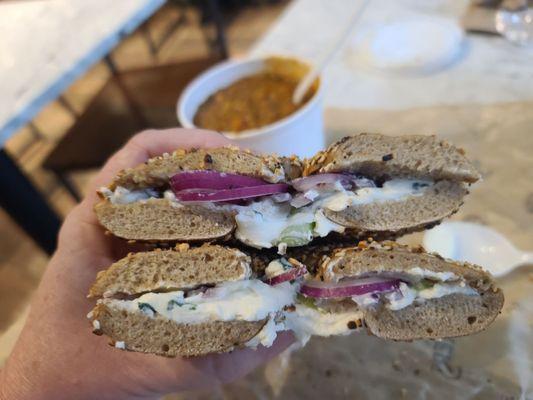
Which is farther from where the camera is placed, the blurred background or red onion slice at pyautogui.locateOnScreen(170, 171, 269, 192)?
the blurred background

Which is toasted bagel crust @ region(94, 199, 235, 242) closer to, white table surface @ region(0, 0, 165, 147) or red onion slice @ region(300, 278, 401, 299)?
red onion slice @ region(300, 278, 401, 299)

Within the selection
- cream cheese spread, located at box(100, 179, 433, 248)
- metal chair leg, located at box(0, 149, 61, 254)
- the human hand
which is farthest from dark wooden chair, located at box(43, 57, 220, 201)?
cream cheese spread, located at box(100, 179, 433, 248)

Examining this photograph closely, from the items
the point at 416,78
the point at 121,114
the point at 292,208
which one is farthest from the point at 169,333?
the point at 121,114

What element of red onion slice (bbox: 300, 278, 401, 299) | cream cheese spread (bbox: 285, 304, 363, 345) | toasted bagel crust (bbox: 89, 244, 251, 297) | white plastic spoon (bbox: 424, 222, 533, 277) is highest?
toasted bagel crust (bbox: 89, 244, 251, 297)

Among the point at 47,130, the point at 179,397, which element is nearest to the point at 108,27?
the point at 179,397

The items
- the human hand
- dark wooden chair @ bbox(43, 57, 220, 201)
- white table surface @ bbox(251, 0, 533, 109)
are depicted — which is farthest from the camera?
dark wooden chair @ bbox(43, 57, 220, 201)

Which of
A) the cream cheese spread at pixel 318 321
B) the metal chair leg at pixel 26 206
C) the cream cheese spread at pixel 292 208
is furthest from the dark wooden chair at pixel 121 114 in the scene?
the cream cheese spread at pixel 318 321

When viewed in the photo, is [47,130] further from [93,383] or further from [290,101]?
[93,383]

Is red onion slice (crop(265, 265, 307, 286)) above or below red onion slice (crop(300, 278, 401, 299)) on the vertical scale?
above

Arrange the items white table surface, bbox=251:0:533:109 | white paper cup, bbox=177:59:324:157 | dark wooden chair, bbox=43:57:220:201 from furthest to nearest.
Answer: dark wooden chair, bbox=43:57:220:201
white table surface, bbox=251:0:533:109
white paper cup, bbox=177:59:324:157
